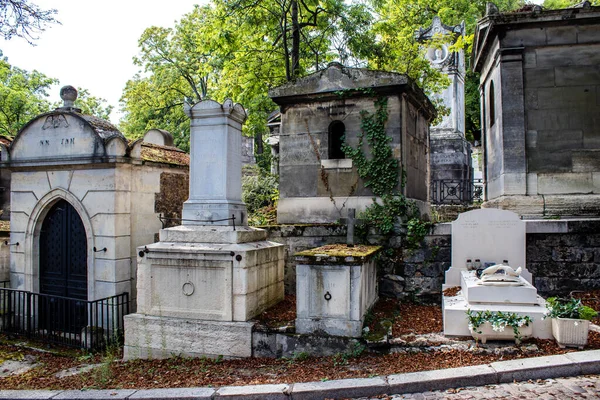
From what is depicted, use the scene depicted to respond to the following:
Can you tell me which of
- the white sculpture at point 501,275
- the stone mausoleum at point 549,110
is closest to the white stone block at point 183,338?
the white sculpture at point 501,275

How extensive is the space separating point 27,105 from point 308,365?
2377cm

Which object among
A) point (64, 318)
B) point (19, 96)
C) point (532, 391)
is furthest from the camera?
point (19, 96)

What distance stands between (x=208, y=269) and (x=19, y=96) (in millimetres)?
21624

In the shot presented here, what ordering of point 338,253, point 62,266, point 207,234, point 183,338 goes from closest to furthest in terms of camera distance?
point 338,253, point 183,338, point 207,234, point 62,266

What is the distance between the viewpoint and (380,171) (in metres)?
8.52

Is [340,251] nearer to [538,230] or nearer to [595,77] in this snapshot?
[538,230]

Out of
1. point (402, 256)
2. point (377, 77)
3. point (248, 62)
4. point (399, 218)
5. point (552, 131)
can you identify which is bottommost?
point (402, 256)

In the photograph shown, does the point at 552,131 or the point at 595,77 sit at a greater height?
the point at 595,77

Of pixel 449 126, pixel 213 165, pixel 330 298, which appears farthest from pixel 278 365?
pixel 449 126

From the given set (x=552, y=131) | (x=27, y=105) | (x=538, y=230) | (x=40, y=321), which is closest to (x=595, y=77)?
(x=552, y=131)

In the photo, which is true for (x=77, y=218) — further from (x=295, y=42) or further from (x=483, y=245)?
(x=295, y=42)

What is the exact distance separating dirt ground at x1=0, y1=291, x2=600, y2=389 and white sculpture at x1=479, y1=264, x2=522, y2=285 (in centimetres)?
80

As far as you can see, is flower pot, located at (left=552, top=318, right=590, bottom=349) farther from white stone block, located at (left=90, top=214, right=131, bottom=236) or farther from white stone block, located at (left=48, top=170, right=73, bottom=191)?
white stone block, located at (left=48, top=170, right=73, bottom=191)

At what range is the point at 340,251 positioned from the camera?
6.44 meters
